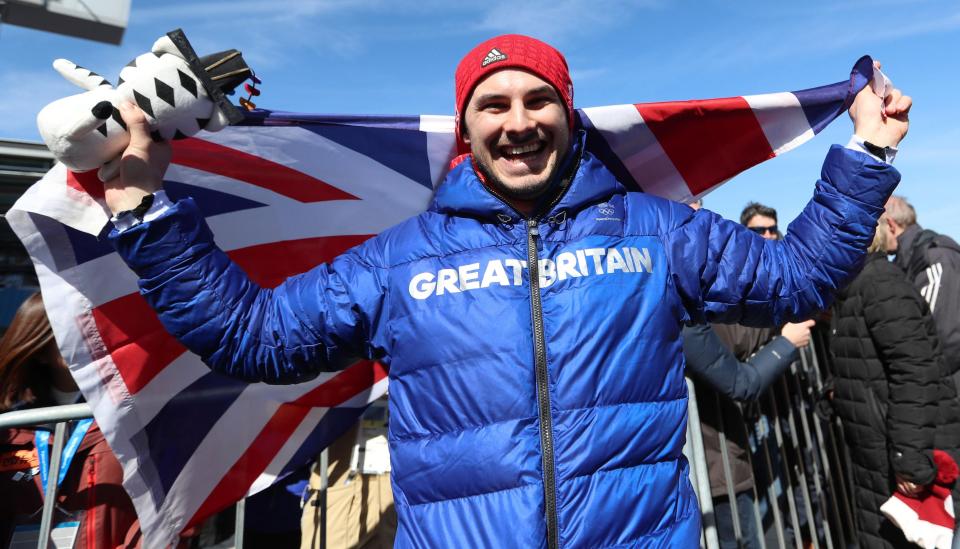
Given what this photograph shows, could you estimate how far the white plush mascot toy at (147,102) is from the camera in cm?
146

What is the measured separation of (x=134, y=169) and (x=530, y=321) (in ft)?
3.17

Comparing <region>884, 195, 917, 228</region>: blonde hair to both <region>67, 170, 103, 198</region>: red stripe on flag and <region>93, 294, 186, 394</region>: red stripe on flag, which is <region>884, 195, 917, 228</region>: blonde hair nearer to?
<region>93, 294, 186, 394</region>: red stripe on flag

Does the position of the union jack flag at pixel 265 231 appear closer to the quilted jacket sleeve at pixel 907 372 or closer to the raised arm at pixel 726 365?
the raised arm at pixel 726 365

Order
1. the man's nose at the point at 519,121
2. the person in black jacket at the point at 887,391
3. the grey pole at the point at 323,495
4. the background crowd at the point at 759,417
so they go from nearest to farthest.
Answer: the man's nose at the point at 519,121
the background crowd at the point at 759,417
the person in black jacket at the point at 887,391
the grey pole at the point at 323,495

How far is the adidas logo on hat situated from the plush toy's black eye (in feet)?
2.88

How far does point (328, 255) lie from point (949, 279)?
3.51 meters

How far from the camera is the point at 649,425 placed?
149 cm

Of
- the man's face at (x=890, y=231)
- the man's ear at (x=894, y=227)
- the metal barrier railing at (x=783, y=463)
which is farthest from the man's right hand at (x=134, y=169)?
the man's ear at (x=894, y=227)

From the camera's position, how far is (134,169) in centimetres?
154

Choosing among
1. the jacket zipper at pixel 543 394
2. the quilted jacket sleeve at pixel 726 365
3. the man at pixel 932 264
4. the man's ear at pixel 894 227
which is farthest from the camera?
the man's ear at pixel 894 227

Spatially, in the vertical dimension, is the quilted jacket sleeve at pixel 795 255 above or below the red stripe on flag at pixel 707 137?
below

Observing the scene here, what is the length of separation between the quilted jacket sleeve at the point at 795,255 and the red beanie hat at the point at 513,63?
0.49 metres

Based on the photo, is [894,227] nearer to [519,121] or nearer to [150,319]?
[519,121]

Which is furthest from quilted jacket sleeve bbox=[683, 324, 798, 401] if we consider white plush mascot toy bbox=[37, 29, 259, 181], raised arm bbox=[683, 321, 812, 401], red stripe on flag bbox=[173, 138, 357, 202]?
white plush mascot toy bbox=[37, 29, 259, 181]
